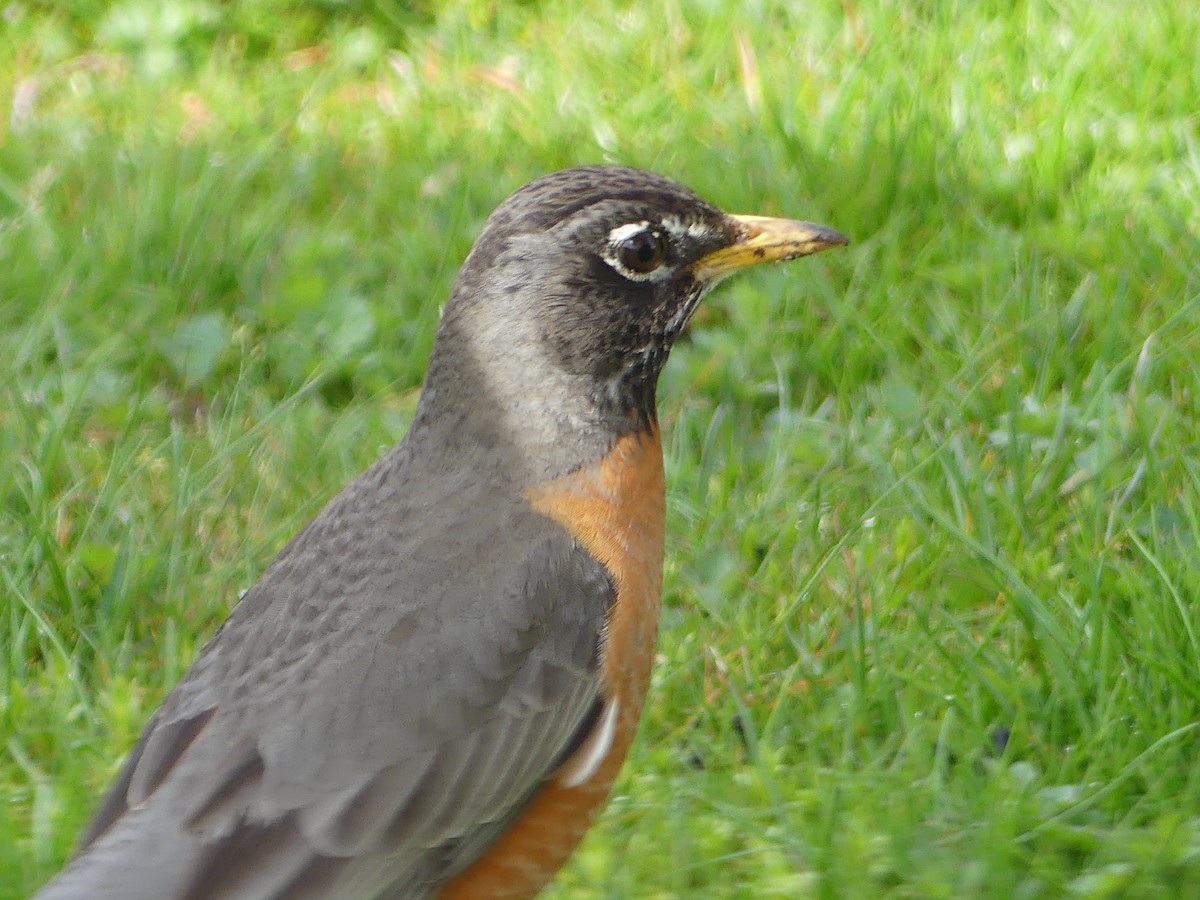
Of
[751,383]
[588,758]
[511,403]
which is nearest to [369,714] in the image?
[588,758]

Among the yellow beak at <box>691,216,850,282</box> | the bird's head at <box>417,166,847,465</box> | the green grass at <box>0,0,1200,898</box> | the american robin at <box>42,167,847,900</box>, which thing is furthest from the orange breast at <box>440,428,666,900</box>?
the yellow beak at <box>691,216,850,282</box>

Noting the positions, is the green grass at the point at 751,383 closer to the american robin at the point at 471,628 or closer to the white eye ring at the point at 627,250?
the american robin at the point at 471,628

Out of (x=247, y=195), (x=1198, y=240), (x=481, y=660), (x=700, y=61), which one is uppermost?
(x=700, y=61)

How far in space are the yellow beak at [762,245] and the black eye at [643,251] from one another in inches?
4.2

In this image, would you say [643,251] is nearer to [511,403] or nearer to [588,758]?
[511,403]

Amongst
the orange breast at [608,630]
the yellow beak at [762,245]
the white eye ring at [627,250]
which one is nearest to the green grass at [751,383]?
the orange breast at [608,630]

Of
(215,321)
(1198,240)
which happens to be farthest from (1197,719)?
(215,321)

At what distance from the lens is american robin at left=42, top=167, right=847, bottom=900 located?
3.10 meters

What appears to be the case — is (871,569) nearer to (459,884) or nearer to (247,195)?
(459,884)

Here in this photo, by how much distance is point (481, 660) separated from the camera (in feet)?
10.8

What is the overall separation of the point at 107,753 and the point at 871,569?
1.70 metres

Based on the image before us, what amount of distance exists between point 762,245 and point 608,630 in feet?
3.20

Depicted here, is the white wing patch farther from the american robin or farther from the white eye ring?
the white eye ring

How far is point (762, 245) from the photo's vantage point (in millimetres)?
3998
